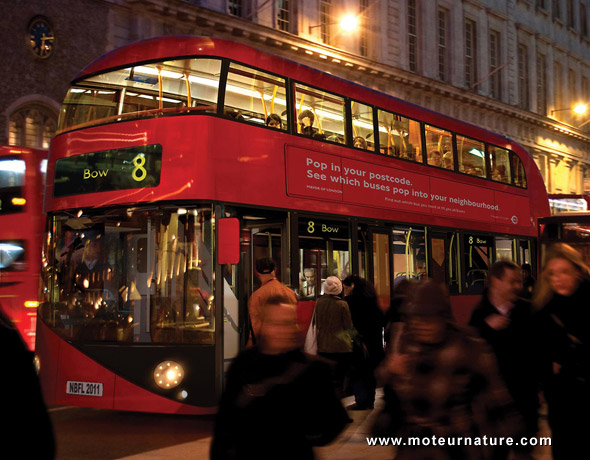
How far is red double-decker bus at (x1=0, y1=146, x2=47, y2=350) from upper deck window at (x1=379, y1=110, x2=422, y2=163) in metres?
5.76

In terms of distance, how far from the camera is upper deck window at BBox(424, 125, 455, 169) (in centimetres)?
1291

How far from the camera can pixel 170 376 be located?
8141 millimetres

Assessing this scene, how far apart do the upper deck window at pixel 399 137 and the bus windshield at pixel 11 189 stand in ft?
19.7

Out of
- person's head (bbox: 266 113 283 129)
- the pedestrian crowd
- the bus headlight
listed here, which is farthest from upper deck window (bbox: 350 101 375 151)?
the pedestrian crowd

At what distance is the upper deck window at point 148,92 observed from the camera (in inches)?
344

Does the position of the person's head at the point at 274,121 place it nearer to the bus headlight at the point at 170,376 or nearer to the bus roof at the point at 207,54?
the bus roof at the point at 207,54

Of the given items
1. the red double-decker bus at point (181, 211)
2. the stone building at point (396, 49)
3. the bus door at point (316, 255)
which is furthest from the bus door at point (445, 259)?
the stone building at point (396, 49)

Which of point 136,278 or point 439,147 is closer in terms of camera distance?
point 136,278

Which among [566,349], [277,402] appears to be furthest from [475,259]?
[277,402]

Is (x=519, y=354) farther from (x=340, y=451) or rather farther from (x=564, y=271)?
(x=340, y=451)

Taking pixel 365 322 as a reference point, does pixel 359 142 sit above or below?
above

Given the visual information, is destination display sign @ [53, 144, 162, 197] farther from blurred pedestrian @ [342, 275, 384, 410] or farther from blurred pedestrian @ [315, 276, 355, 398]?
blurred pedestrian @ [342, 275, 384, 410]

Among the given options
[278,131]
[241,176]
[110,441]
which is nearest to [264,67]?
[278,131]

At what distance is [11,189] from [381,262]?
6206 millimetres
